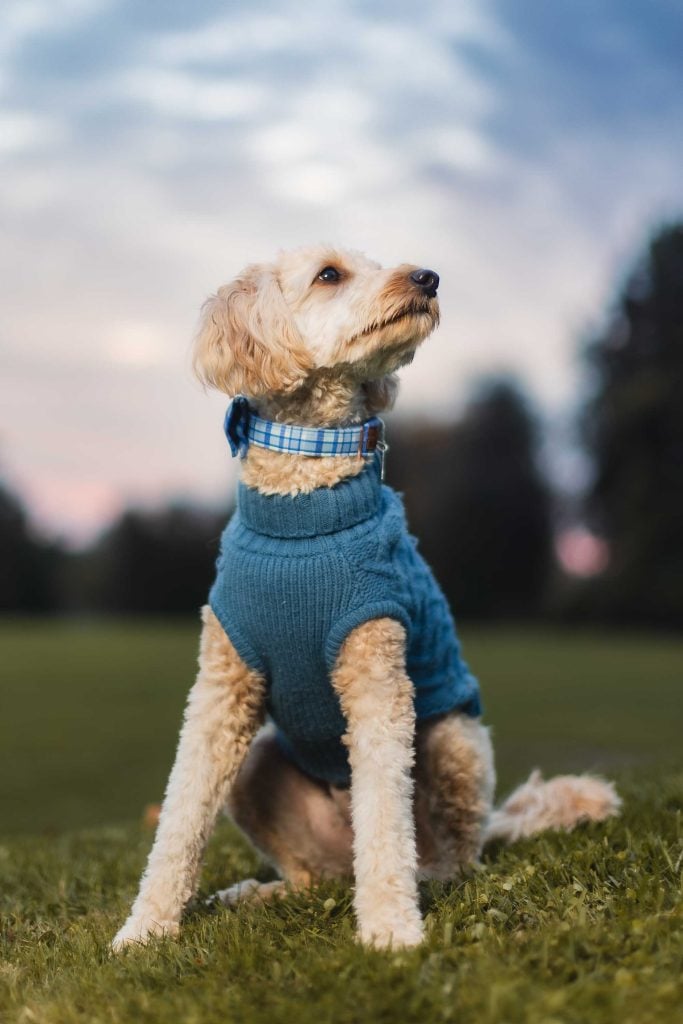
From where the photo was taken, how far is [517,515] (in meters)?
42.0

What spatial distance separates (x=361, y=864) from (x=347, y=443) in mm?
1412

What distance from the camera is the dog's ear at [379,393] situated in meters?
4.02

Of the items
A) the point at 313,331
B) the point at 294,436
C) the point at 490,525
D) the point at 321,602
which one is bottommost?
the point at 490,525

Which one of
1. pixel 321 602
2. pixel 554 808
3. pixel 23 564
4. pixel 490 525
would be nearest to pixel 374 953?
pixel 321 602

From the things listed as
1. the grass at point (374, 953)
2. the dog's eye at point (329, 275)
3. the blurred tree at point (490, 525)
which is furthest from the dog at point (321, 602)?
the blurred tree at point (490, 525)

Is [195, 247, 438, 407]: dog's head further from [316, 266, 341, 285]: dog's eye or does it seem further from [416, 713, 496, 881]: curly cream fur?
[416, 713, 496, 881]: curly cream fur

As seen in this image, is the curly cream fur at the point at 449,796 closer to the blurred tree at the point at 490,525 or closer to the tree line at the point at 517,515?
the tree line at the point at 517,515

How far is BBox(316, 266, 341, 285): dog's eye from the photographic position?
3.97 meters

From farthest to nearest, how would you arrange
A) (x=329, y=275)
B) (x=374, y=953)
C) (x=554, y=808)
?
(x=554, y=808) < (x=329, y=275) < (x=374, y=953)

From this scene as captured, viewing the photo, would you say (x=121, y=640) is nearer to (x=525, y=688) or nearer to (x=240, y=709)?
(x=525, y=688)

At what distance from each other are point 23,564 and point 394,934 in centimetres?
4926

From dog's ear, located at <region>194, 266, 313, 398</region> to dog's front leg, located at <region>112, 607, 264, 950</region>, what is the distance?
834 millimetres

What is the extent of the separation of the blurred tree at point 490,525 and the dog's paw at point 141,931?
3697cm

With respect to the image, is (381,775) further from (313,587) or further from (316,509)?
(316,509)
